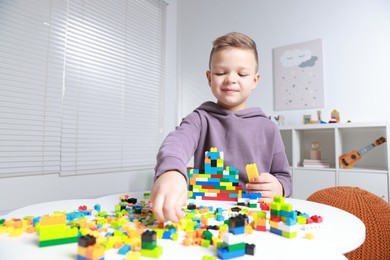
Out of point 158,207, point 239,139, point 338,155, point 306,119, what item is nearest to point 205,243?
point 158,207

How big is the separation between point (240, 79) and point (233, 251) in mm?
679

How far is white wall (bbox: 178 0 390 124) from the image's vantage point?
2.38 meters

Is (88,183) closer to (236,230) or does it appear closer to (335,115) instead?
(335,115)

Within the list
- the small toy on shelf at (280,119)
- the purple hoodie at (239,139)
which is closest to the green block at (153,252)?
Answer: the purple hoodie at (239,139)

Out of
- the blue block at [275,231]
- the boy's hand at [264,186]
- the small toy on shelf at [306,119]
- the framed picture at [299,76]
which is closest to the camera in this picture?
the blue block at [275,231]

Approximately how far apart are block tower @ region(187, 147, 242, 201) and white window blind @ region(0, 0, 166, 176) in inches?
70.7

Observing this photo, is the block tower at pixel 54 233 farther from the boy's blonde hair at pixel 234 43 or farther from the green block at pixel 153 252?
the boy's blonde hair at pixel 234 43

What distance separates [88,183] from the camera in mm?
2541

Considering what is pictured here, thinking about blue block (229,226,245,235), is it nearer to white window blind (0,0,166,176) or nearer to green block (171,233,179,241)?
green block (171,233,179,241)

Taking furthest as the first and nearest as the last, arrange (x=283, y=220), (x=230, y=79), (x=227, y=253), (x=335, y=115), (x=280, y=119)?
(x=280, y=119)
(x=335, y=115)
(x=230, y=79)
(x=283, y=220)
(x=227, y=253)

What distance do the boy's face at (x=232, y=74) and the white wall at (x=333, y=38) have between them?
191cm

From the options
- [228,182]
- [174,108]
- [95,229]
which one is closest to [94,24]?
[174,108]

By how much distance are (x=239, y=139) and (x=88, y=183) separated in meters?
2.00

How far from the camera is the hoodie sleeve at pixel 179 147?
0.62 m
